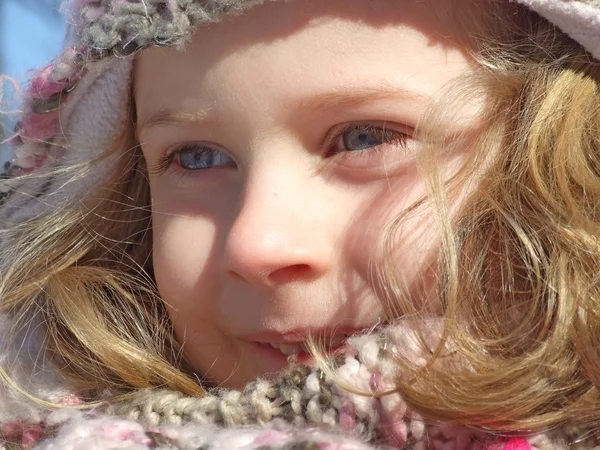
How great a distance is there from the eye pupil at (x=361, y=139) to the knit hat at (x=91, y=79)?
7.7 inches

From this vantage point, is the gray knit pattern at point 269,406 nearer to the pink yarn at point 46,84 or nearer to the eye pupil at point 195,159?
the eye pupil at point 195,159

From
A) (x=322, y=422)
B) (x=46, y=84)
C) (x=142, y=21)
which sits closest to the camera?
(x=322, y=422)

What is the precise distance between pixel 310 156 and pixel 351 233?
117 millimetres

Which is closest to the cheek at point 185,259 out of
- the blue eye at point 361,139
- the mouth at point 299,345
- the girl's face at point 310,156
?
the girl's face at point 310,156

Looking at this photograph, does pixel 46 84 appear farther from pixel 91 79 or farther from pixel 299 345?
pixel 299 345

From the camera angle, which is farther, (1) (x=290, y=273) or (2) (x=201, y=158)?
(2) (x=201, y=158)

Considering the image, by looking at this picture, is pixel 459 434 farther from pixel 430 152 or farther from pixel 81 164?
pixel 81 164

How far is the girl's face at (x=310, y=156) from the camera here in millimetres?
886

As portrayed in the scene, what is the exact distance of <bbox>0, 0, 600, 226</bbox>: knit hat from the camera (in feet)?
3.08

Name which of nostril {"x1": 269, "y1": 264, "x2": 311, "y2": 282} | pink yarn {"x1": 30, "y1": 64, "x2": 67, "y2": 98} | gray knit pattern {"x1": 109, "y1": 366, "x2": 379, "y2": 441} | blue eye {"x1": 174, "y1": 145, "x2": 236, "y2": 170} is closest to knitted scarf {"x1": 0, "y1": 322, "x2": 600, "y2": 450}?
gray knit pattern {"x1": 109, "y1": 366, "x2": 379, "y2": 441}

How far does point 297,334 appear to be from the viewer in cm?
92

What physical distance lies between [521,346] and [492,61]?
1.15ft

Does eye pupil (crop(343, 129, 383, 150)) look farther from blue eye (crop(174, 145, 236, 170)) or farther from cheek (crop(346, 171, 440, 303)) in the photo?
blue eye (crop(174, 145, 236, 170))

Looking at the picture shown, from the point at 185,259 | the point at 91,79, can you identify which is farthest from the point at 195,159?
the point at 91,79
